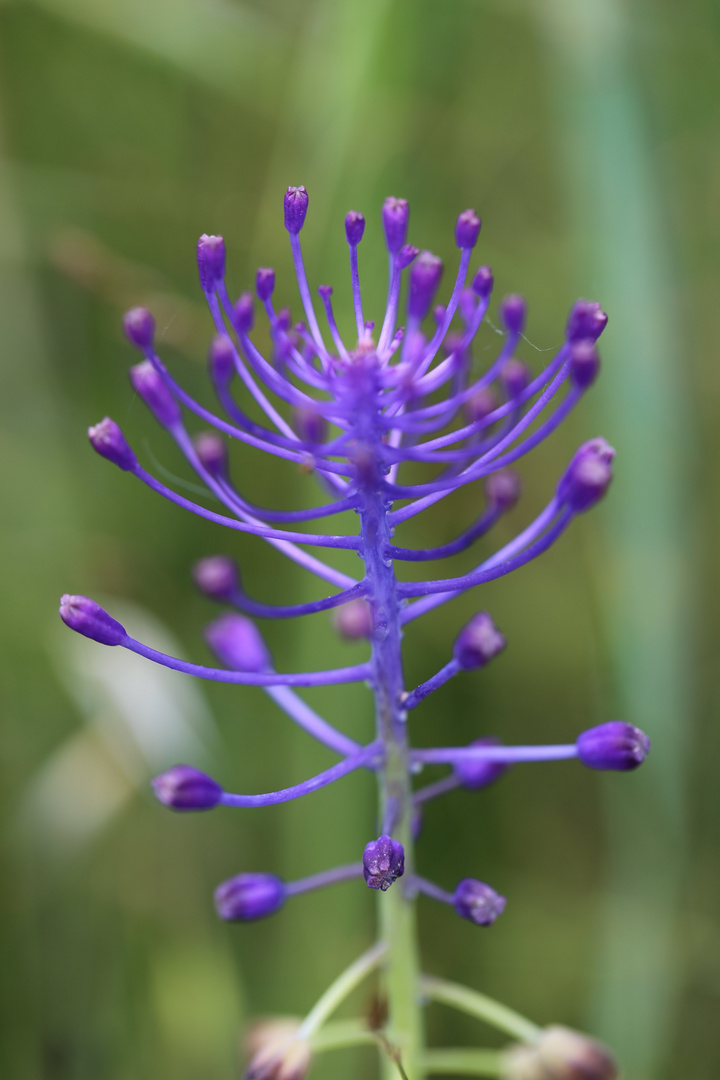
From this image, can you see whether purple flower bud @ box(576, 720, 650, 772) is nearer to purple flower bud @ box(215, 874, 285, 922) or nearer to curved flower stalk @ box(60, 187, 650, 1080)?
curved flower stalk @ box(60, 187, 650, 1080)

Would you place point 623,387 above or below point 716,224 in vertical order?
below

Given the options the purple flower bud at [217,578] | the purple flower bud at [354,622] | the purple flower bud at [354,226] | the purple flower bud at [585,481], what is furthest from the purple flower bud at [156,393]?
the purple flower bud at [585,481]

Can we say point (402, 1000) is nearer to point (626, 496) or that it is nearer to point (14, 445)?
point (626, 496)

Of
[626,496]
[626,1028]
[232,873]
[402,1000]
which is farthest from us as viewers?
Result: [232,873]

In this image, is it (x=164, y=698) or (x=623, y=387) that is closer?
(x=623, y=387)

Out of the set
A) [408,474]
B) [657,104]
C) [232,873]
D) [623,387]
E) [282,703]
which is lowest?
[232,873]

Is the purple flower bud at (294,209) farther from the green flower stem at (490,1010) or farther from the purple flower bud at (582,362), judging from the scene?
the green flower stem at (490,1010)

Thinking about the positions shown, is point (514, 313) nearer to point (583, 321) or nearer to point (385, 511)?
point (583, 321)

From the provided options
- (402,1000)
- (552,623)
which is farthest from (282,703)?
(552,623)

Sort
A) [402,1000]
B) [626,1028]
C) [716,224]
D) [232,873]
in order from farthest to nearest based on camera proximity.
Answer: [716,224] → [232,873] → [626,1028] → [402,1000]
